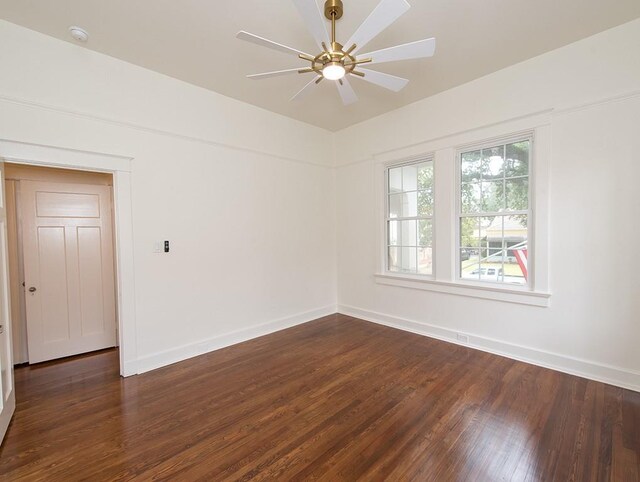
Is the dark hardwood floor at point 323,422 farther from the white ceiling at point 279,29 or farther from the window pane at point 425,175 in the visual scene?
the white ceiling at point 279,29

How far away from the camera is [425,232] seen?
165 inches

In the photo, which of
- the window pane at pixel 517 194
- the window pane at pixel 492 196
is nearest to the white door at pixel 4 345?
the window pane at pixel 492 196

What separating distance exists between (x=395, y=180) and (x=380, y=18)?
9.61 ft

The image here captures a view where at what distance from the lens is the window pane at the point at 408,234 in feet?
14.2

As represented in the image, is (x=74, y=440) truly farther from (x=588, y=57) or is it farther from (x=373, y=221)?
(x=588, y=57)

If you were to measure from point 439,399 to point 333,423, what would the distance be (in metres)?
0.99

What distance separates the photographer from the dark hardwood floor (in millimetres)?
1827

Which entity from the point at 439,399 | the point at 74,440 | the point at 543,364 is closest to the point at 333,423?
the point at 439,399

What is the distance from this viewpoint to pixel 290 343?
3.87 metres

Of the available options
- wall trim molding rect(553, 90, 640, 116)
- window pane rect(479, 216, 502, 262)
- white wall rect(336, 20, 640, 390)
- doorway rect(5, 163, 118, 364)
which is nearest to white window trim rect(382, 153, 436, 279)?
white wall rect(336, 20, 640, 390)

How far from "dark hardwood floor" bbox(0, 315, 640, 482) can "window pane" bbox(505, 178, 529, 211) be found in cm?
173

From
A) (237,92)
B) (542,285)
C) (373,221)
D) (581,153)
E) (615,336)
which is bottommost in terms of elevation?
(615,336)

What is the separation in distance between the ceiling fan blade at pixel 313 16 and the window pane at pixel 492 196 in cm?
263

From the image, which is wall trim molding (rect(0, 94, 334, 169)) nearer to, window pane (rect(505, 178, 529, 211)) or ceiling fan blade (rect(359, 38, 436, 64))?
ceiling fan blade (rect(359, 38, 436, 64))
